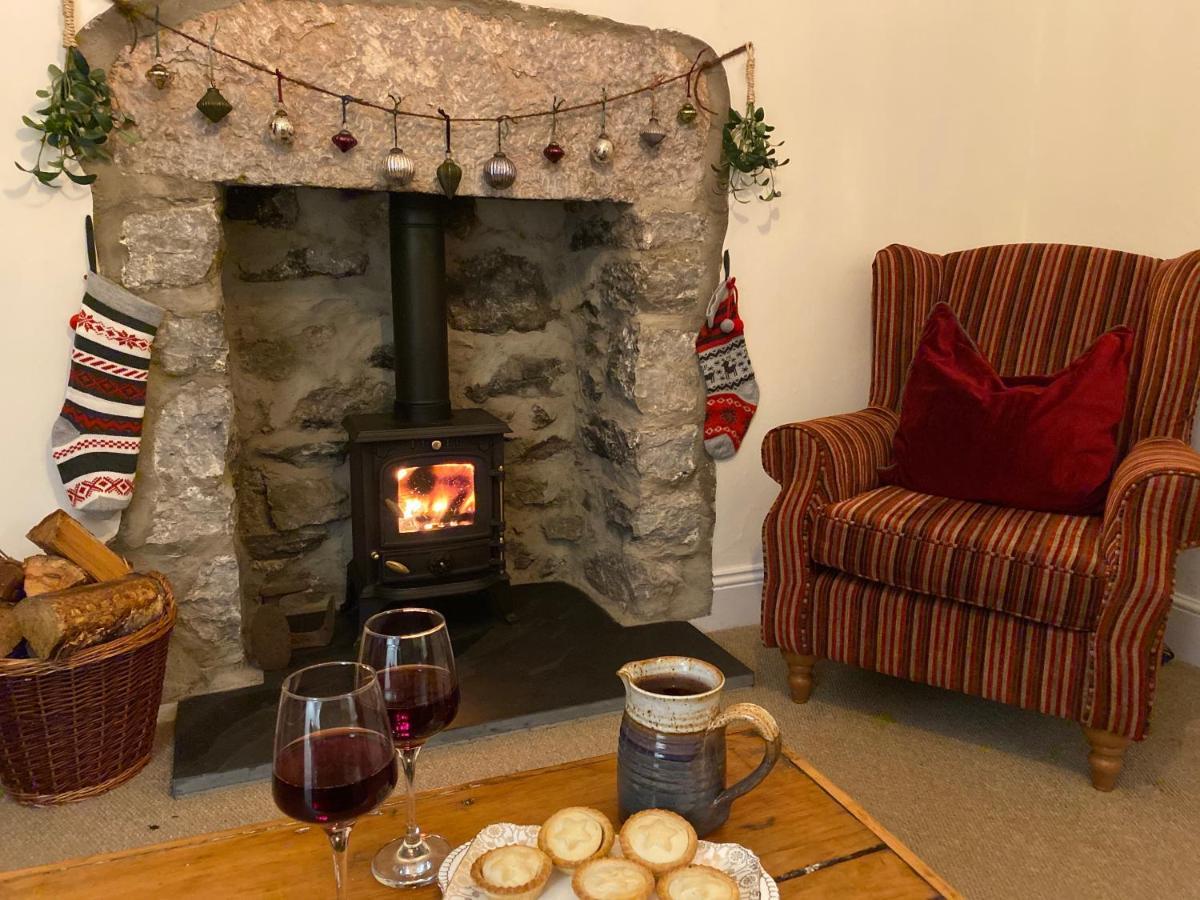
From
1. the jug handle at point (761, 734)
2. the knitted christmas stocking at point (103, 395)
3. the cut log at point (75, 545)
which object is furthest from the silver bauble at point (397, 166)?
the jug handle at point (761, 734)

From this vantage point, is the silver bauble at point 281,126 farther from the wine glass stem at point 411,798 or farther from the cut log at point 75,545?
the wine glass stem at point 411,798

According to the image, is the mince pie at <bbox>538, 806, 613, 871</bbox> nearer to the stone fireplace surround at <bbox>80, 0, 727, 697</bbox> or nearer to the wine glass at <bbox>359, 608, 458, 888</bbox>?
the wine glass at <bbox>359, 608, 458, 888</bbox>

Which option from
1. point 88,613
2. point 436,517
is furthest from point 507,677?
point 88,613

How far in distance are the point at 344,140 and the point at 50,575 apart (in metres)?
1.06

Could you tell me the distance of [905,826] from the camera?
1689 mm

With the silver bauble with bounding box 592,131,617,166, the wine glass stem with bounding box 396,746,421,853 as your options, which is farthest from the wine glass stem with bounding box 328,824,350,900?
the silver bauble with bounding box 592,131,617,166

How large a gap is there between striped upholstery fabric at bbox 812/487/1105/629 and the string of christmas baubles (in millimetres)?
1020

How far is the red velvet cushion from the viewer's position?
76.7 inches

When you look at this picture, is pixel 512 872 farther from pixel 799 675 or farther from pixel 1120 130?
pixel 1120 130

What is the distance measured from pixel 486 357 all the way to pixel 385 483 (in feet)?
2.08

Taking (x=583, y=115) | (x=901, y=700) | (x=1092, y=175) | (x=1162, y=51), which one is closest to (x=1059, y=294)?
(x=1092, y=175)

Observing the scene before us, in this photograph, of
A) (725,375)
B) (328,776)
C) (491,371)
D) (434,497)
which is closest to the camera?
(328,776)

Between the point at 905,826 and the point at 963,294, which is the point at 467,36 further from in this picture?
the point at 905,826

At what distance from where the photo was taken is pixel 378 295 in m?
2.56
